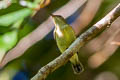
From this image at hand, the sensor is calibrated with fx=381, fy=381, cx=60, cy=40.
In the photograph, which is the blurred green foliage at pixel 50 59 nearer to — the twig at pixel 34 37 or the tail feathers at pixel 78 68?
the twig at pixel 34 37

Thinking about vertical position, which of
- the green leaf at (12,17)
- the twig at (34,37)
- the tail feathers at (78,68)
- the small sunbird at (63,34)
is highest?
the green leaf at (12,17)

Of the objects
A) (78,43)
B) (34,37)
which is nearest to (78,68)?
(34,37)

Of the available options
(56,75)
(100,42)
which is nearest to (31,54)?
(56,75)

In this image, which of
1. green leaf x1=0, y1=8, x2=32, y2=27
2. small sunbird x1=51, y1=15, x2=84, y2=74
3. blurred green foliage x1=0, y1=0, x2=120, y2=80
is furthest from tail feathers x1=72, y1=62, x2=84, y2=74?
green leaf x1=0, y1=8, x2=32, y2=27

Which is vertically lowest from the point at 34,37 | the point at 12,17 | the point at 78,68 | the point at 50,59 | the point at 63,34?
the point at 78,68

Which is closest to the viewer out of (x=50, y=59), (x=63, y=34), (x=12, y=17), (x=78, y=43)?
(x=78, y=43)

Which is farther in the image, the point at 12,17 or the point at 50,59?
the point at 50,59

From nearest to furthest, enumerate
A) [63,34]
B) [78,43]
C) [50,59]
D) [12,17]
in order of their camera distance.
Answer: [78,43], [12,17], [63,34], [50,59]

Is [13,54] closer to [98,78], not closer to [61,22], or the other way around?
[61,22]

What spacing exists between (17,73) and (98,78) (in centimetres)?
72

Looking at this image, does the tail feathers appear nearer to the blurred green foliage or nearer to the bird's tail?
the bird's tail

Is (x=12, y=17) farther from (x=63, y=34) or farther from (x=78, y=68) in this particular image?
(x=78, y=68)

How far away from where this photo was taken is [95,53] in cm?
283

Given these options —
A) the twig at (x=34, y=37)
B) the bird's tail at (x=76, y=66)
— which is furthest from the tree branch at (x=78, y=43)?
the bird's tail at (x=76, y=66)
